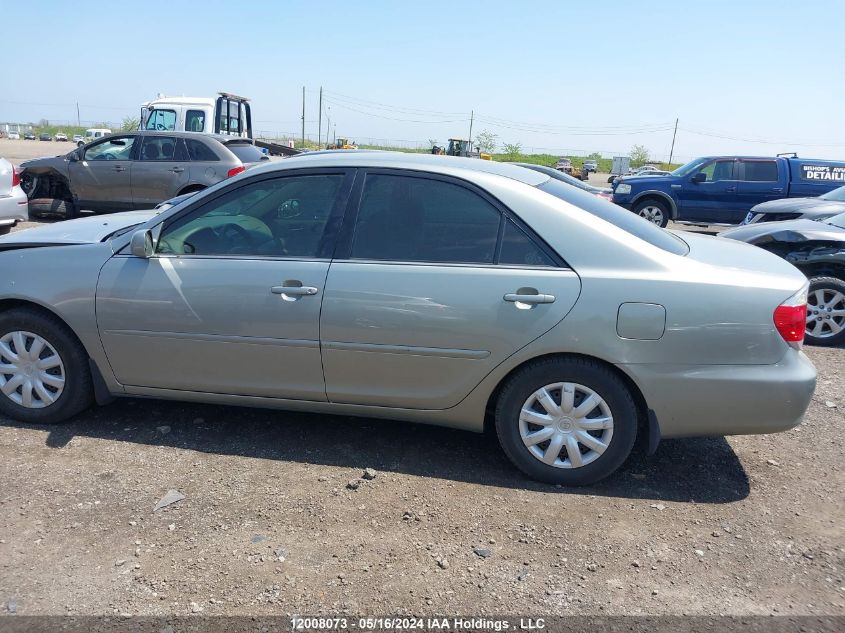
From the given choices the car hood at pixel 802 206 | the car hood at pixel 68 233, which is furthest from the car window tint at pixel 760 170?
the car hood at pixel 68 233

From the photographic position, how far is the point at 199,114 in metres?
14.7

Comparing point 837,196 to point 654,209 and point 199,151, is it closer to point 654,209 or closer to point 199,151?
point 654,209

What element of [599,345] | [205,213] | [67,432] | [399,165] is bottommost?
[67,432]

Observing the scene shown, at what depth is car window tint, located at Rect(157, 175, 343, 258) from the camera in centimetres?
374

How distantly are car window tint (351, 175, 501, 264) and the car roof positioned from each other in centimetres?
9

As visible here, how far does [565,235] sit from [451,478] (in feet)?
4.66

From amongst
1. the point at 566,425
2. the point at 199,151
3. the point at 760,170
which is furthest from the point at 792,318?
the point at 760,170

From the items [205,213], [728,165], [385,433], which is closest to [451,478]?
[385,433]

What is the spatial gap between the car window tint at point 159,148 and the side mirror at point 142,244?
8509mm

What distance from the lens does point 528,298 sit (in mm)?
3352

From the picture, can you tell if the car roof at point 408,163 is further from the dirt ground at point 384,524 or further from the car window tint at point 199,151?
the car window tint at point 199,151

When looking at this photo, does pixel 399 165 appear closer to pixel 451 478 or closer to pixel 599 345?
pixel 599 345

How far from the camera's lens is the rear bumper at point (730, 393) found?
329 centimetres

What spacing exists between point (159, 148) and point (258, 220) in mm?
8916
